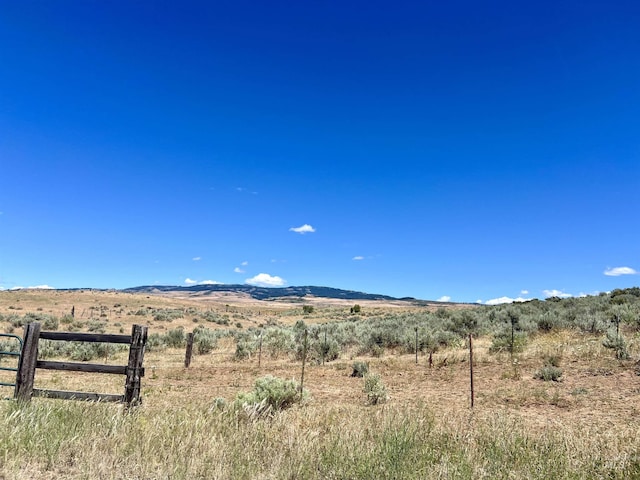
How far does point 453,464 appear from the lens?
543 cm

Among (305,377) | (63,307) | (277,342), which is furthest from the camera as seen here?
(63,307)

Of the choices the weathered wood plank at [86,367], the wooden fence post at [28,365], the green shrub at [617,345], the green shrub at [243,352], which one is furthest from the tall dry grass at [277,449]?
the green shrub at [243,352]

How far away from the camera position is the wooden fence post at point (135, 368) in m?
8.27

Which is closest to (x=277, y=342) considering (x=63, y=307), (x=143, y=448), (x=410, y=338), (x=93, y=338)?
(x=410, y=338)

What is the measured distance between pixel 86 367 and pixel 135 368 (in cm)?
114

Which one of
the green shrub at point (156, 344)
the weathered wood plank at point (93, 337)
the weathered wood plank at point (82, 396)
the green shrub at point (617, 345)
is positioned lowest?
the green shrub at point (156, 344)

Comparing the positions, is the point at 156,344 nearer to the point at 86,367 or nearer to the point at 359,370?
the point at 359,370

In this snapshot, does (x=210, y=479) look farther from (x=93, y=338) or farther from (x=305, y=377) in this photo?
(x=305, y=377)

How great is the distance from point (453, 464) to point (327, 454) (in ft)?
5.14

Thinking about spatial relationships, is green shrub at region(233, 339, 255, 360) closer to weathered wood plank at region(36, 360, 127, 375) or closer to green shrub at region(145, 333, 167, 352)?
green shrub at region(145, 333, 167, 352)

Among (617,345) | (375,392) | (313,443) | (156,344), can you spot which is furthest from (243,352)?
(313,443)

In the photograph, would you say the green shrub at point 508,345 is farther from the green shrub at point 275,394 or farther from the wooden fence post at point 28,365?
the wooden fence post at point 28,365

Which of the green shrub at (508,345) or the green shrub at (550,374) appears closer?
the green shrub at (550,374)

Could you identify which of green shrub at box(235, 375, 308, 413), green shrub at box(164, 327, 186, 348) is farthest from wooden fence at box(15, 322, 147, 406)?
green shrub at box(164, 327, 186, 348)
